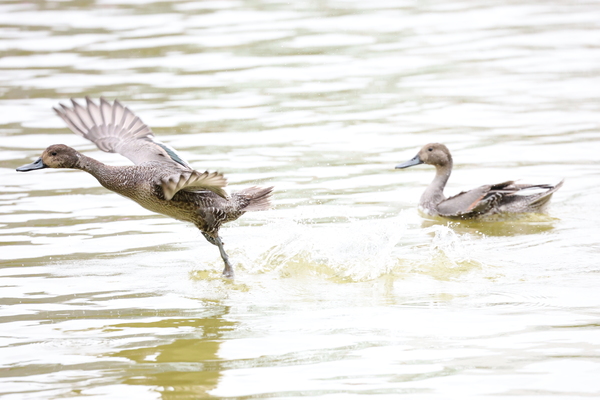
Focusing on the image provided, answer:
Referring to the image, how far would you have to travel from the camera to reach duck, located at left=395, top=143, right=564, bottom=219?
30.5 ft

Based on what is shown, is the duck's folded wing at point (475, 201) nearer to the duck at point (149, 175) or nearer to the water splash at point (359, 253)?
the water splash at point (359, 253)

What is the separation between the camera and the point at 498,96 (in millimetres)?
13664

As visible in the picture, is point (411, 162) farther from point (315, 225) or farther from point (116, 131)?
point (116, 131)

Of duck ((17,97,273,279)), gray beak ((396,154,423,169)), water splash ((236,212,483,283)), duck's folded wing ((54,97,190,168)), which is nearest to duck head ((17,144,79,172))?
duck ((17,97,273,279))

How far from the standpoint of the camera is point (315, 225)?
9.20m

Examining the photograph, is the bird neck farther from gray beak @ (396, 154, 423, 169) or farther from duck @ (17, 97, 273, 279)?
duck @ (17, 97, 273, 279)

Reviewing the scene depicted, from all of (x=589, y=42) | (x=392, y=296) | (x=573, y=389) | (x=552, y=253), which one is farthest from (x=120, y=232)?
(x=589, y=42)

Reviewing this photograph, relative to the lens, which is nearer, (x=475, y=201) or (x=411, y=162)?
(x=475, y=201)

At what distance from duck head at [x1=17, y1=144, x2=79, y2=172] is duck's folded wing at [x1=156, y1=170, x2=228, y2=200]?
35.8 inches

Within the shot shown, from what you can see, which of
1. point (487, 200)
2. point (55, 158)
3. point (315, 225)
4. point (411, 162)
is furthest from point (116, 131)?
point (487, 200)

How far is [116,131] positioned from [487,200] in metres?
3.66

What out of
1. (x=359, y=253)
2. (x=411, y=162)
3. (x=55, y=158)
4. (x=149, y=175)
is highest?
(x=55, y=158)

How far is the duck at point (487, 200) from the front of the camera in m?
9.30

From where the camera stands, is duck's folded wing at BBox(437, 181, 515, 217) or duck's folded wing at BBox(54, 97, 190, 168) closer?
duck's folded wing at BBox(54, 97, 190, 168)
